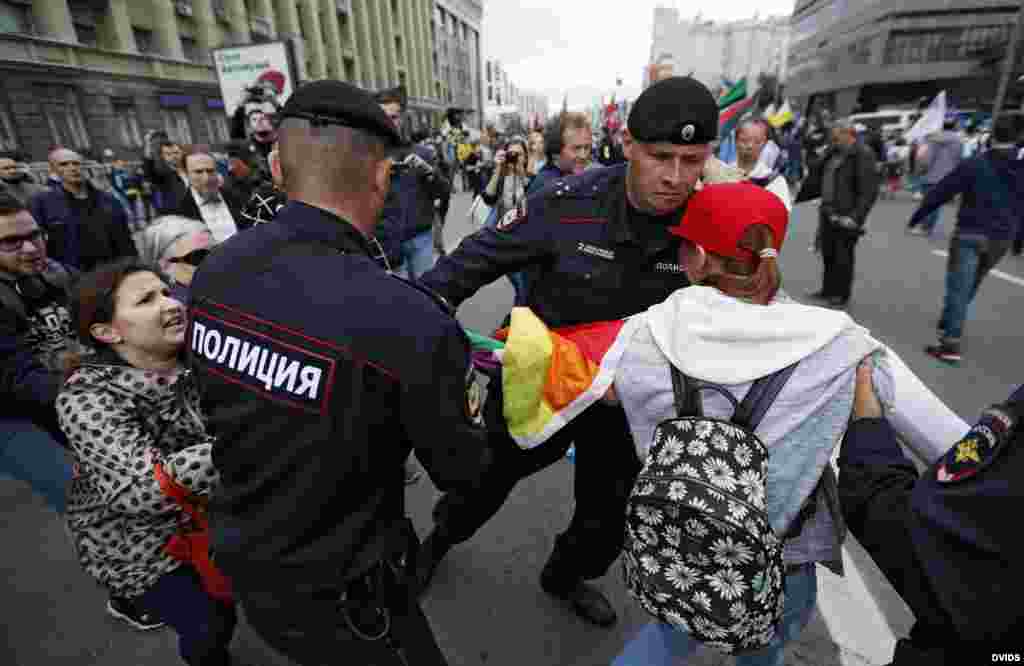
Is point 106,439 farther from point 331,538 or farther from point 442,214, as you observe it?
point 442,214

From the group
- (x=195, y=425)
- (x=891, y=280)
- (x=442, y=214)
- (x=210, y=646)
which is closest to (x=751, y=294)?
(x=195, y=425)

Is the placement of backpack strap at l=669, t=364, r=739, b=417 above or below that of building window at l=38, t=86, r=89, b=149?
below

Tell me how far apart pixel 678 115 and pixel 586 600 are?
2.02 meters

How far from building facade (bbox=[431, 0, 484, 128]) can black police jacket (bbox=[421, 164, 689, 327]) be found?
50.8 metres

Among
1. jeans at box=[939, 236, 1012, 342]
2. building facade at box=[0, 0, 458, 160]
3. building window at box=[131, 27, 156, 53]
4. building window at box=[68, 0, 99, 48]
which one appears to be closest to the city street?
jeans at box=[939, 236, 1012, 342]

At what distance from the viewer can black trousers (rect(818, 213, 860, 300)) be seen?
6.11 m

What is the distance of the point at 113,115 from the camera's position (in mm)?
18641

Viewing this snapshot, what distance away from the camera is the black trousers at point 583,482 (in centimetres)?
204

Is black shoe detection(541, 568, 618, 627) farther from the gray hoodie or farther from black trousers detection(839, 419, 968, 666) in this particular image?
the gray hoodie

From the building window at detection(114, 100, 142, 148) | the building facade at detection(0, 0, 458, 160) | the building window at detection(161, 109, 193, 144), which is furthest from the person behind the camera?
the building window at detection(161, 109, 193, 144)

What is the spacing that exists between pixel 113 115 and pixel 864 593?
24.1m

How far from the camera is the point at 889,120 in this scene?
83.2 feet

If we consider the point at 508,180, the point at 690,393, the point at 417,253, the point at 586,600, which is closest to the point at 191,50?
the point at 508,180

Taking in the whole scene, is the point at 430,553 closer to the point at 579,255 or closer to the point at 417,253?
the point at 579,255
